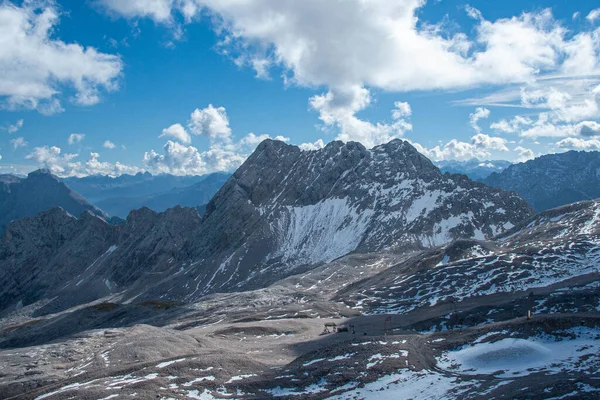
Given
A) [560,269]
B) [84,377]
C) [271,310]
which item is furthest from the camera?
[271,310]

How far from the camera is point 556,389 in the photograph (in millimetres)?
31906

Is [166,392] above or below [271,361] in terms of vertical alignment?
above

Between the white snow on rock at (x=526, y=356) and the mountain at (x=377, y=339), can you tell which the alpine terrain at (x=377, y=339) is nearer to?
the white snow on rock at (x=526, y=356)

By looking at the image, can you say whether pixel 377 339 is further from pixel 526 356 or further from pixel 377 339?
pixel 526 356

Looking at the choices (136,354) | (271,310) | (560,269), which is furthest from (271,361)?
(560,269)

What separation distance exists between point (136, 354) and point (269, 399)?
32034 mm

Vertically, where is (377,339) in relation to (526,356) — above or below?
above

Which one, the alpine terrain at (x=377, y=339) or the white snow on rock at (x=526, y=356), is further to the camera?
the alpine terrain at (x=377, y=339)

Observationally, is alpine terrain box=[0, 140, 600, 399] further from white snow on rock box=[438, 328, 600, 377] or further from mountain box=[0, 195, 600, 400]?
mountain box=[0, 195, 600, 400]

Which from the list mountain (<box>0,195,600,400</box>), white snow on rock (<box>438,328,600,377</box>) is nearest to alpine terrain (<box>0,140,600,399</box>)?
white snow on rock (<box>438,328,600,377</box>)

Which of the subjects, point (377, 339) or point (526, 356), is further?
point (377, 339)

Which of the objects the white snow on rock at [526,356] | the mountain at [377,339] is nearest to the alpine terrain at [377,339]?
the white snow on rock at [526,356]

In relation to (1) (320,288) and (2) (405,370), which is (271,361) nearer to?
(2) (405,370)

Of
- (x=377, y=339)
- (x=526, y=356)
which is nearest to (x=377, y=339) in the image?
(x=377, y=339)
